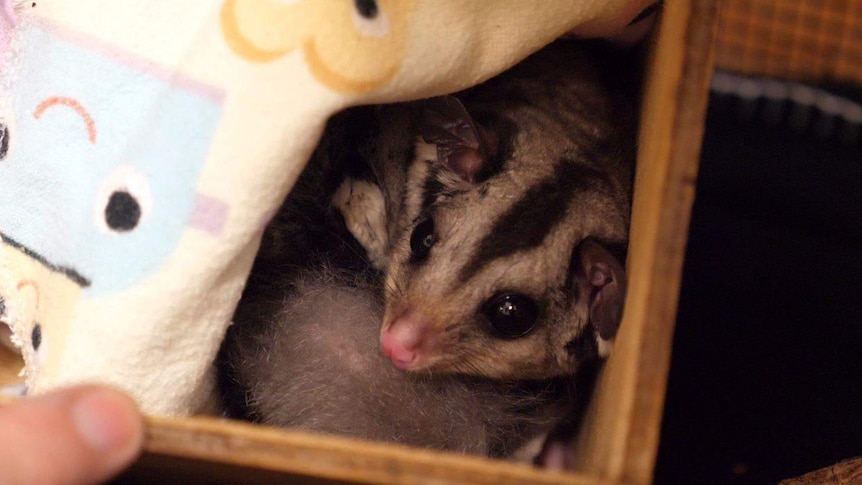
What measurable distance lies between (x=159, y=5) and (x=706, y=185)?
1193mm

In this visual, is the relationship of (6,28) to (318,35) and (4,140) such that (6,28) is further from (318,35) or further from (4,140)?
(318,35)

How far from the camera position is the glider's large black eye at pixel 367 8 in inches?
45.8

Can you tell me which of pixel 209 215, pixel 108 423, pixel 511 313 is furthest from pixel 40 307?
pixel 511 313

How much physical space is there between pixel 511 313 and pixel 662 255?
0.50m

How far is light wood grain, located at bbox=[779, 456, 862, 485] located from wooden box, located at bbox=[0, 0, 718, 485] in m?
0.84

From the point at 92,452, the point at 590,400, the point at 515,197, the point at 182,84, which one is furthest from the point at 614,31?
the point at 92,452

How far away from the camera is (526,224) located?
4.42ft

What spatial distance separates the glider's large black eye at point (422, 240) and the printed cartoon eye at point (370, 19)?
36 cm

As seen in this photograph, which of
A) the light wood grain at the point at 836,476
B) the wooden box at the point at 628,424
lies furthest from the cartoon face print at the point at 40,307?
the light wood grain at the point at 836,476

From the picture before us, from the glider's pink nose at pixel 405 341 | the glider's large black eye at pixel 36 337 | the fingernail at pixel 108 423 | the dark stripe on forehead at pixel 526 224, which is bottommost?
the glider's pink nose at pixel 405 341

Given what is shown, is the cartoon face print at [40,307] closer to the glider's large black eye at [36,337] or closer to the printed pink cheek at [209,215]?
the glider's large black eye at [36,337]

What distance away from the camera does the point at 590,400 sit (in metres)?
1.43

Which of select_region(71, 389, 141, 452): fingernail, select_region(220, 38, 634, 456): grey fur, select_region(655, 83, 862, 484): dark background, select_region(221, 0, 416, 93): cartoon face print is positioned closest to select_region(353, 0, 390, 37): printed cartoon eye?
select_region(221, 0, 416, 93): cartoon face print

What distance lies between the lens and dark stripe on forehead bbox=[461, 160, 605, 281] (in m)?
1.34
